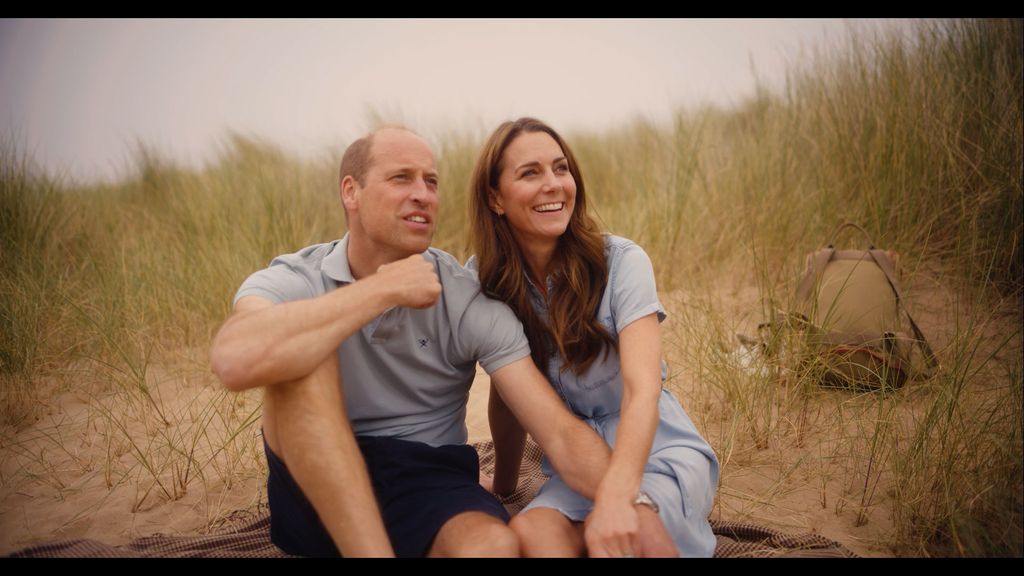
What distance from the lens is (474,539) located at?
205cm

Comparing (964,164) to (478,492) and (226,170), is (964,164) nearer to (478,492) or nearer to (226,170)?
(478,492)

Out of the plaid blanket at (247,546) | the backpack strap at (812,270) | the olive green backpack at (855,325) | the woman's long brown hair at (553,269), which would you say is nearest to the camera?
the plaid blanket at (247,546)

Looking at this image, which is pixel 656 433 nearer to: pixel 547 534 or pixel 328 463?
pixel 547 534

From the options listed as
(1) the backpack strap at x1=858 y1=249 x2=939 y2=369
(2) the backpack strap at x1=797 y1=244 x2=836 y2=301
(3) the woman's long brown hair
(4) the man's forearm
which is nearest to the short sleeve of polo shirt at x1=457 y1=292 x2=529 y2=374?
(3) the woman's long brown hair

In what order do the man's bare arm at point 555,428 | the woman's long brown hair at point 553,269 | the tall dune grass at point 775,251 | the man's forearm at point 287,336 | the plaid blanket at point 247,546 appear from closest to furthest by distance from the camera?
1. the man's forearm at point 287,336
2. the man's bare arm at point 555,428
3. the plaid blanket at point 247,546
4. the woman's long brown hair at point 553,269
5. the tall dune grass at point 775,251

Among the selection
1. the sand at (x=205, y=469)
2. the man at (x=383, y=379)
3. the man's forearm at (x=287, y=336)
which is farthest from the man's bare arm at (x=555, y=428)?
the sand at (x=205, y=469)

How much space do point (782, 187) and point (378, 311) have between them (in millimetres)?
4223

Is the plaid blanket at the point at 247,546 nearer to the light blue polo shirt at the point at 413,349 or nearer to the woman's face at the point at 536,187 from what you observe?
the light blue polo shirt at the point at 413,349

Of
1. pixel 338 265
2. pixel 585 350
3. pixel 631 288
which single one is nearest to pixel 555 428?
pixel 585 350

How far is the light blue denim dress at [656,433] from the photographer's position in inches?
87.0

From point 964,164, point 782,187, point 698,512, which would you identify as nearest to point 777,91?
point 782,187

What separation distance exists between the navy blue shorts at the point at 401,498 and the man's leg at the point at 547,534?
0.48ft

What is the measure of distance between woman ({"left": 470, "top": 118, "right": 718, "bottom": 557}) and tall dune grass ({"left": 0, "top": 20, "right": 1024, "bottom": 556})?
96cm

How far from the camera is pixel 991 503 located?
2.32 metres
